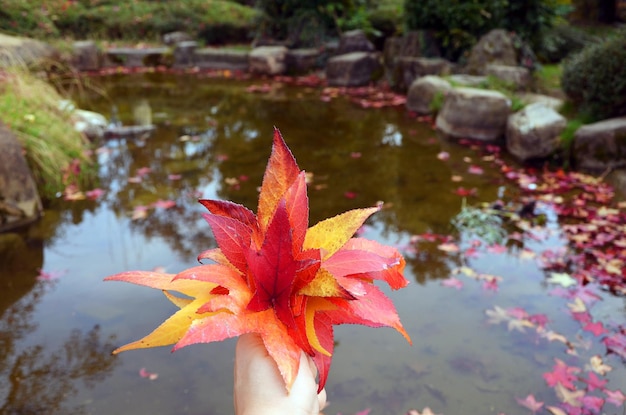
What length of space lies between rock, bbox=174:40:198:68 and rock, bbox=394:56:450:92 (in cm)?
576

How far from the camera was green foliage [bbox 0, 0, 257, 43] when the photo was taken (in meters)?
14.5

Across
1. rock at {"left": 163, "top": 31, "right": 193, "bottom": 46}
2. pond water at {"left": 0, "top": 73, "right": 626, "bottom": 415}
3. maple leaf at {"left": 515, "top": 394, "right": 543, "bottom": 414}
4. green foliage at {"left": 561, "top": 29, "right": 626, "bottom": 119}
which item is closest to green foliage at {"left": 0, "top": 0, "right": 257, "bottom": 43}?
rock at {"left": 163, "top": 31, "right": 193, "bottom": 46}

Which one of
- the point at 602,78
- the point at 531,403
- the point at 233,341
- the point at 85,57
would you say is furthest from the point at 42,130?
the point at 85,57

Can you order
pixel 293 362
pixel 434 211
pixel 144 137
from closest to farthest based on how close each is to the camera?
pixel 293 362
pixel 434 211
pixel 144 137

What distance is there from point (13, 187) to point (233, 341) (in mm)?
2375

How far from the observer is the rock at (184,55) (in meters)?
12.4

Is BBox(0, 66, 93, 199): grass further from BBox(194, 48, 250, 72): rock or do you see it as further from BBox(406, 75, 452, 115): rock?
BBox(194, 48, 250, 72): rock

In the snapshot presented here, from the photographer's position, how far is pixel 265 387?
0.64 m

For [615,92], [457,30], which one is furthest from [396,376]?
[457,30]

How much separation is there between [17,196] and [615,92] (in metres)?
5.50

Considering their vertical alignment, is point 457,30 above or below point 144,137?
above

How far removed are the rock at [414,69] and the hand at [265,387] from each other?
8031 millimetres

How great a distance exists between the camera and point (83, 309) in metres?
3.02

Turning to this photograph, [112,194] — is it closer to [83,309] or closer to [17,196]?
[17,196]
